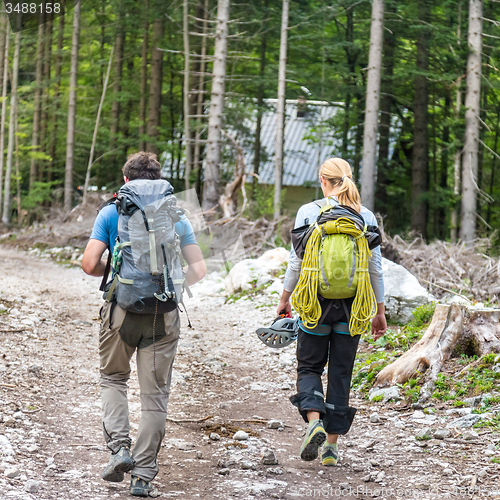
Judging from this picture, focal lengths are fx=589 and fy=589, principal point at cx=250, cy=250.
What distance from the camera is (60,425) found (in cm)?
445

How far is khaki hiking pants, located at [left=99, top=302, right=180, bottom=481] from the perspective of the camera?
11.1 ft

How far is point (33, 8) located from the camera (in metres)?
24.8

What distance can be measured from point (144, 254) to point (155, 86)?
62.1 ft

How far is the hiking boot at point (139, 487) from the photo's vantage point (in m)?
3.31

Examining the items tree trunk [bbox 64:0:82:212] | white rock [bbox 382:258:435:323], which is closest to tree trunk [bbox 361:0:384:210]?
white rock [bbox 382:258:435:323]

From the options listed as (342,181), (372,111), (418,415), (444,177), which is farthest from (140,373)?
(444,177)

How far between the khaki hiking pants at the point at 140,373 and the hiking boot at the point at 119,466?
0.14 feet

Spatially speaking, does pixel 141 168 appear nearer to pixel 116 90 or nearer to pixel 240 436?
pixel 240 436

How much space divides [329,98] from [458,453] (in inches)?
746

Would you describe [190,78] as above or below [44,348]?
above

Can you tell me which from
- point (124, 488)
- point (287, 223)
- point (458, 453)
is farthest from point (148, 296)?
point (287, 223)

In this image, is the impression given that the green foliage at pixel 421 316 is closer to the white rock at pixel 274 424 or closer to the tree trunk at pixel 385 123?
the white rock at pixel 274 424

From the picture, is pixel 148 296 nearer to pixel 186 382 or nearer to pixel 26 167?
pixel 186 382

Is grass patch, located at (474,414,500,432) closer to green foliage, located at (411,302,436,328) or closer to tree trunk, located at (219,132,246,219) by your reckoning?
green foliage, located at (411,302,436,328)
